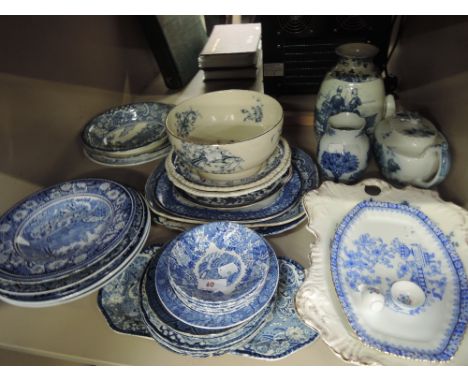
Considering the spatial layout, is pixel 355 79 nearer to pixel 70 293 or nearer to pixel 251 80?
pixel 251 80

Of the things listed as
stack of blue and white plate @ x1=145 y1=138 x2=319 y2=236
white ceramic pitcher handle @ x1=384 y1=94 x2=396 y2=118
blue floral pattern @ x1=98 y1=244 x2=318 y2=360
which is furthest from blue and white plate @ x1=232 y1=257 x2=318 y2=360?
white ceramic pitcher handle @ x1=384 y1=94 x2=396 y2=118

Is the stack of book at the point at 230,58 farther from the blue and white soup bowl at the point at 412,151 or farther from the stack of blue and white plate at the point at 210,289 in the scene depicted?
the stack of blue and white plate at the point at 210,289

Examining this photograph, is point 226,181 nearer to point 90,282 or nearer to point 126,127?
point 90,282

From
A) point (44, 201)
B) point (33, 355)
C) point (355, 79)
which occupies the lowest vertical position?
point (33, 355)

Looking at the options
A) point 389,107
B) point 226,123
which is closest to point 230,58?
point 226,123

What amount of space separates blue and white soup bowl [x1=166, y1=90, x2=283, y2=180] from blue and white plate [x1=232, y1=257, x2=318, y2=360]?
0.18 meters

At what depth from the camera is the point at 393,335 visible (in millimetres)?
393

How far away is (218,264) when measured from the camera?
48 cm

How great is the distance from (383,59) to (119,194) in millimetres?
603

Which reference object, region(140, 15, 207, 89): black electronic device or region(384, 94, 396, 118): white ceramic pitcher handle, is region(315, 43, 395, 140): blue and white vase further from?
region(140, 15, 207, 89): black electronic device

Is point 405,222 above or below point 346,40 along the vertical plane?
below

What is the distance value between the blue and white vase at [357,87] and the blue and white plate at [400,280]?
175 mm

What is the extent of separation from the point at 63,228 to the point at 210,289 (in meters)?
0.25

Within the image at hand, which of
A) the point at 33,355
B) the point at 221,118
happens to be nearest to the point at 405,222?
the point at 221,118
